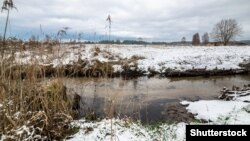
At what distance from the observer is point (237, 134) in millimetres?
3398

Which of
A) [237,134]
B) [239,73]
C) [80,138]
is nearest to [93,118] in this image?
[80,138]

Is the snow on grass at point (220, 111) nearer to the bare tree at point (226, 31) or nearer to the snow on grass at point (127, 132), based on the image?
the snow on grass at point (127, 132)

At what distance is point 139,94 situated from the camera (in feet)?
30.2

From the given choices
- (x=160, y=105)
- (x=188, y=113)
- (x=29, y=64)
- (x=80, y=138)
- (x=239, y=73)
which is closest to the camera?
(x=80, y=138)

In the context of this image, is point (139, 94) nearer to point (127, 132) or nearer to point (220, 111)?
point (220, 111)

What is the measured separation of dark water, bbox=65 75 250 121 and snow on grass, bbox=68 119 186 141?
1.56 feet

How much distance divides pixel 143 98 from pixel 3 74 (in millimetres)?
4970

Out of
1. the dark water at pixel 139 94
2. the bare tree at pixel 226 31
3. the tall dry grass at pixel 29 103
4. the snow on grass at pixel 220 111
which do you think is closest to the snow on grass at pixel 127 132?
the tall dry grass at pixel 29 103

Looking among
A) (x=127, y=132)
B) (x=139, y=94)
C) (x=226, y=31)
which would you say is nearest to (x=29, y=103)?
(x=127, y=132)

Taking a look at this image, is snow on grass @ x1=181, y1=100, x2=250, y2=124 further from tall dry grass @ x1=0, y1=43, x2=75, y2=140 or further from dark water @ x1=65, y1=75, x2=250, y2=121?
tall dry grass @ x1=0, y1=43, x2=75, y2=140

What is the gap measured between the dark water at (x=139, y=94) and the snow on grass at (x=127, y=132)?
476 millimetres

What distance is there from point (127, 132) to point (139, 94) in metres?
4.80

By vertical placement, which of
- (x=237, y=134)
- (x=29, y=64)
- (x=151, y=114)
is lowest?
(x=151, y=114)

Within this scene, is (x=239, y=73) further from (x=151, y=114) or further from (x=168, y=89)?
(x=151, y=114)
